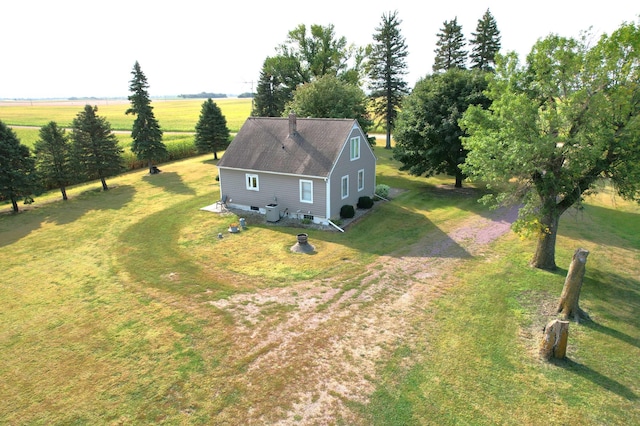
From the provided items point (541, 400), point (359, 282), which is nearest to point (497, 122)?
point (359, 282)

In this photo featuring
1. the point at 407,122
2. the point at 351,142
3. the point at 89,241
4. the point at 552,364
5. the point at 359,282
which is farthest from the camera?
the point at 407,122

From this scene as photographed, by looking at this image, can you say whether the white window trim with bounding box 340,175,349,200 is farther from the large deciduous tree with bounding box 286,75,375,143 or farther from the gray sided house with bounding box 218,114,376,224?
the large deciduous tree with bounding box 286,75,375,143

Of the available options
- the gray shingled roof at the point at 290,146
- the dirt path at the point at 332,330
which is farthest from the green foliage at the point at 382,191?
the dirt path at the point at 332,330

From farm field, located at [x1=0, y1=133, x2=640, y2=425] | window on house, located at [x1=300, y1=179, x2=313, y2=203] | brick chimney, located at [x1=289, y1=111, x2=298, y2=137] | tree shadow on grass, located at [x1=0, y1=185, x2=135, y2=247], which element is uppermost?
brick chimney, located at [x1=289, y1=111, x2=298, y2=137]

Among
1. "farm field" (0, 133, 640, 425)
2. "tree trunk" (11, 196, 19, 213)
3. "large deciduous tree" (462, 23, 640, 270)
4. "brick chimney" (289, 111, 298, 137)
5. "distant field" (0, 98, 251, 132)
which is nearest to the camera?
"farm field" (0, 133, 640, 425)

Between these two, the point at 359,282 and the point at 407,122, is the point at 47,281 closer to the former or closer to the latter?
the point at 359,282

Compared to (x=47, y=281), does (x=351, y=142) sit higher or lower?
higher

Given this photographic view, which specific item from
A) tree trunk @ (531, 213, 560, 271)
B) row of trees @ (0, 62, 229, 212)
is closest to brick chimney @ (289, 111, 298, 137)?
tree trunk @ (531, 213, 560, 271)
